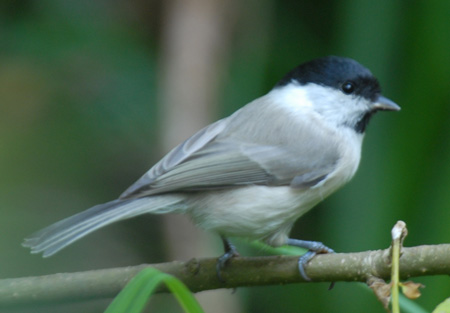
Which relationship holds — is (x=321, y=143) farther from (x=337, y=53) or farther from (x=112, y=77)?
(x=112, y=77)

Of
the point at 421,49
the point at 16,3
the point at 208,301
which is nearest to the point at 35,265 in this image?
the point at 208,301

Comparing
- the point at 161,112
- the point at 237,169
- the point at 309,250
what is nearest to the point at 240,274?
the point at 309,250

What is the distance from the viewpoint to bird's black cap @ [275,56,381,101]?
2074 mm

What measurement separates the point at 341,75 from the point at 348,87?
0.05 meters

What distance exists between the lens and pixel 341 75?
208 centimetres

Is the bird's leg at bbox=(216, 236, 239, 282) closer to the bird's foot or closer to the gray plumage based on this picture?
the gray plumage

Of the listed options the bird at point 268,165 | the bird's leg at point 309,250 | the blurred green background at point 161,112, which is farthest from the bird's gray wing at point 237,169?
the blurred green background at point 161,112

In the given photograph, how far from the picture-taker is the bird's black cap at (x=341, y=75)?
2.07 meters

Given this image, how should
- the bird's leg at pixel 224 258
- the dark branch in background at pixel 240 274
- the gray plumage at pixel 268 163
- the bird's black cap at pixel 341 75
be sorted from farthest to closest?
the bird's black cap at pixel 341 75 → the gray plumage at pixel 268 163 → the bird's leg at pixel 224 258 → the dark branch in background at pixel 240 274

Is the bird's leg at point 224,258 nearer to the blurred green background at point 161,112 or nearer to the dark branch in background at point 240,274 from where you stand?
the dark branch in background at point 240,274

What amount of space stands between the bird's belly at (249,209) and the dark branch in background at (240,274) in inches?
4.5

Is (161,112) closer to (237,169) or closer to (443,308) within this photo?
(237,169)

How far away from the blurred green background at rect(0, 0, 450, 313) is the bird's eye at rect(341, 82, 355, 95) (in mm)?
417

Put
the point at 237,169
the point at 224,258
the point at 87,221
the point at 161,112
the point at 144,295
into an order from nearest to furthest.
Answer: the point at 144,295 → the point at 87,221 → the point at 224,258 → the point at 237,169 → the point at 161,112
